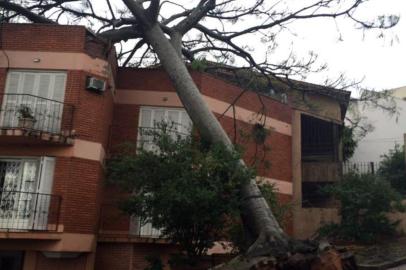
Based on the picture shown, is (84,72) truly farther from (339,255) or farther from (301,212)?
(301,212)

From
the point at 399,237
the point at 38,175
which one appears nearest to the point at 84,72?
the point at 38,175

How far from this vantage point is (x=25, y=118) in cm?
1423

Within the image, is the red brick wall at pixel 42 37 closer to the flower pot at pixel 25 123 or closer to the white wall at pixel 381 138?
the flower pot at pixel 25 123

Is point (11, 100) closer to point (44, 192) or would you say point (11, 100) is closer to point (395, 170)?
point (44, 192)

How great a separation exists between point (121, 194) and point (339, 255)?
26.0 feet

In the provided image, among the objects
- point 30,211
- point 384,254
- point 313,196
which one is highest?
point 313,196

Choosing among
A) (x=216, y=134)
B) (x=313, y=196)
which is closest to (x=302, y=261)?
(x=216, y=134)

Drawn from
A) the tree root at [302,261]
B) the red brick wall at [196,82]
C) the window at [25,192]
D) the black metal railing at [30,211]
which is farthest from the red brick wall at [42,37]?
the tree root at [302,261]

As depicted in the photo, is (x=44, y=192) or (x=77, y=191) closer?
(x=44, y=192)

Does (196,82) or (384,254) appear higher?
(196,82)

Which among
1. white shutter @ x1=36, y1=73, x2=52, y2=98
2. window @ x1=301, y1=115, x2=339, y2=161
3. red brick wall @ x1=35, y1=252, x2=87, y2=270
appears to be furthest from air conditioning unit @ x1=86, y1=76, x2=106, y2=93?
window @ x1=301, y1=115, x2=339, y2=161

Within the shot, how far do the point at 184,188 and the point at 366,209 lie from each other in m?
9.47

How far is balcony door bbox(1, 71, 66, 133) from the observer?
1471cm

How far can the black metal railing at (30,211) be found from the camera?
13.9 meters
